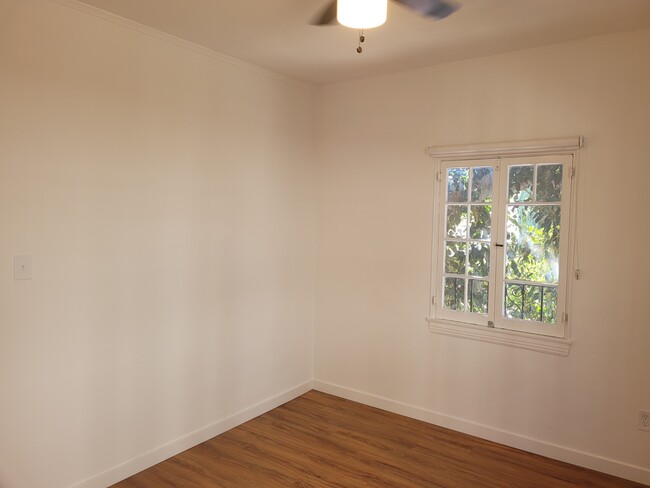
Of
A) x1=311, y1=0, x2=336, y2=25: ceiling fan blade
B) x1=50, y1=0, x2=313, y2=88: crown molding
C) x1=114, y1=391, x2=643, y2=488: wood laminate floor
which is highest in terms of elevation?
x1=50, y1=0, x2=313, y2=88: crown molding

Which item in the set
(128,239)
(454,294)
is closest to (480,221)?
(454,294)

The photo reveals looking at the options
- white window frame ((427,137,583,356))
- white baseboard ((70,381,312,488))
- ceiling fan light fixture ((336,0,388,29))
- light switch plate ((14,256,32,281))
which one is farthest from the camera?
white window frame ((427,137,583,356))

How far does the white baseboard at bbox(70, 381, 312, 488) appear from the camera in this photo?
2867 mm

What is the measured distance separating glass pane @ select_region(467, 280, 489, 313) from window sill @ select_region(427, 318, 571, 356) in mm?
131

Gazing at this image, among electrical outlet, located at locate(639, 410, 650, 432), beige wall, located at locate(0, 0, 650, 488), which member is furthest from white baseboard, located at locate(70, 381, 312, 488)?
electrical outlet, located at locate(639, 410, 650, 432)

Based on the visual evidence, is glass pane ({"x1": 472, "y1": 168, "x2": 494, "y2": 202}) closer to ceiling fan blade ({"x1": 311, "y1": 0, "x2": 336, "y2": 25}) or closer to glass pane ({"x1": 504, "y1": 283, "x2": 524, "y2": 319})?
glass pane ({"x1": 504, "y1": 283, "x2": 524, "y2": 319})

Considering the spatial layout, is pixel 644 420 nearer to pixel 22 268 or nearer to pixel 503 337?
pixel 503 337

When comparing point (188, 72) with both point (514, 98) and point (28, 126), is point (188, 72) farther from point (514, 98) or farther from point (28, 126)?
point (514, 98)

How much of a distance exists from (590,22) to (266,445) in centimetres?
335

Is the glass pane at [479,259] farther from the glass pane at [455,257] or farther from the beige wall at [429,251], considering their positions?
the beige wall at [429,251]

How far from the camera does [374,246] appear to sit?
409 cm

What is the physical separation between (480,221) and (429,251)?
452 millimetres

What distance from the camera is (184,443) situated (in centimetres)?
333

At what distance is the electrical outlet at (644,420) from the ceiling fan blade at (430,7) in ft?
8.57
